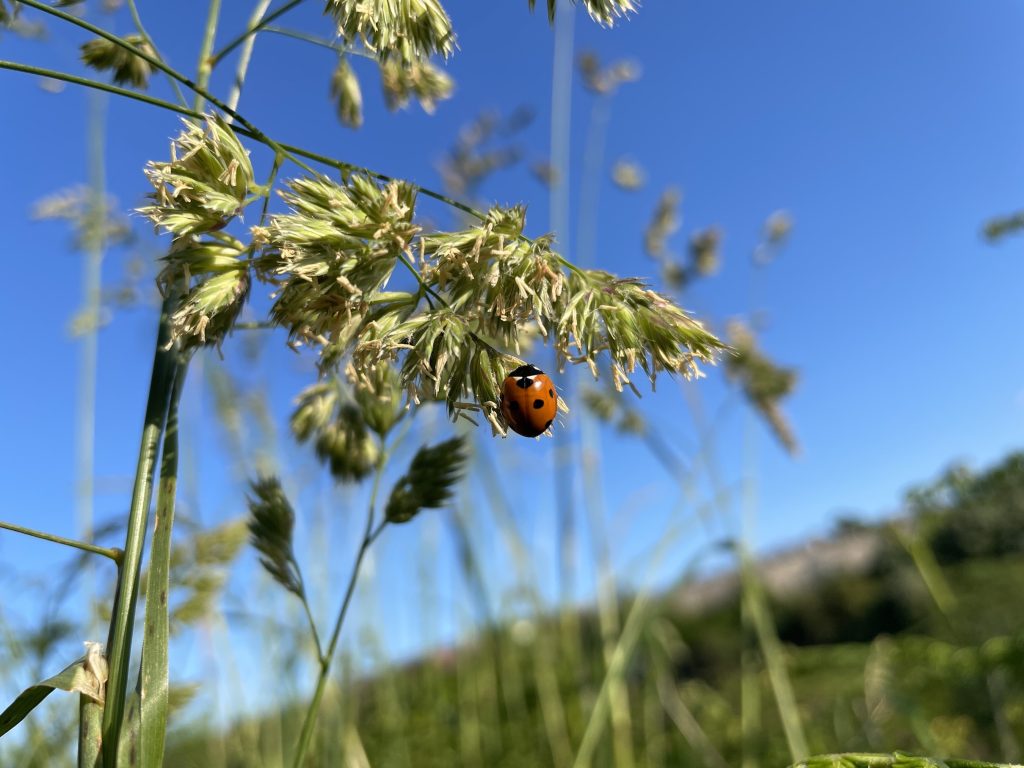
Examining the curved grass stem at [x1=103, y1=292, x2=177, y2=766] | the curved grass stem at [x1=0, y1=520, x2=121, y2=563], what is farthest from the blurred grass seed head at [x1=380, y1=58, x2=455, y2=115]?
the curved grass stem at [x1=0, y1=520, x2=121, y2=563]

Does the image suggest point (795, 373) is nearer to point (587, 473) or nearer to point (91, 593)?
point (587, 473)

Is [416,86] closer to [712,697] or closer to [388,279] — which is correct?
[388,279]

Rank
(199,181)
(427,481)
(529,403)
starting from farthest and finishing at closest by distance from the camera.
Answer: (427,481) < (529,403) < (199,181)

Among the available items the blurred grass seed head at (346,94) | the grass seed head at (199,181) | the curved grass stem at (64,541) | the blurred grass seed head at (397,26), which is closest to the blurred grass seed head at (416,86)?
the blurred grass seed head at (346,94)

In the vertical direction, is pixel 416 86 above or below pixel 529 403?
above

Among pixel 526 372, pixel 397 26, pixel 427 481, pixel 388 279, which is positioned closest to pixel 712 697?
pixel 427 481

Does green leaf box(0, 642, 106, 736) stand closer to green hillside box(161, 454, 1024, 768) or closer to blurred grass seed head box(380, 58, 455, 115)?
blurred grass seed head box(380, 58, 455, 115)

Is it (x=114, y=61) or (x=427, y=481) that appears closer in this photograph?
(x=427, y=481)
